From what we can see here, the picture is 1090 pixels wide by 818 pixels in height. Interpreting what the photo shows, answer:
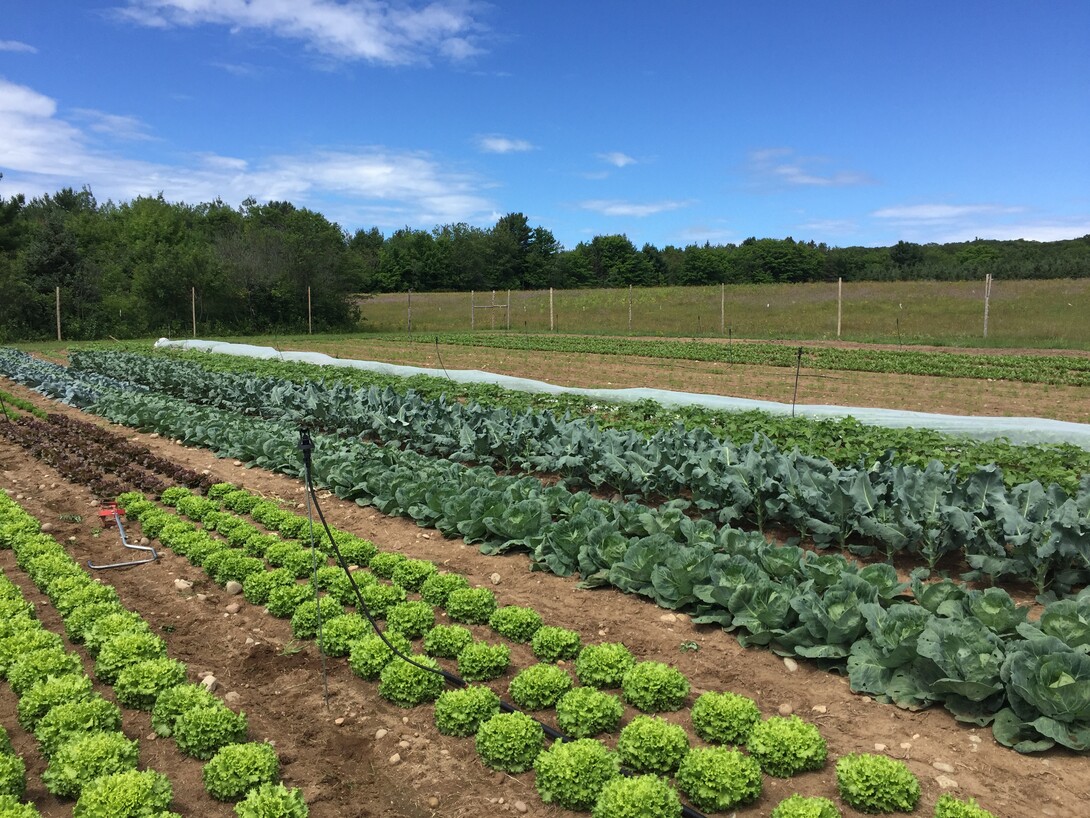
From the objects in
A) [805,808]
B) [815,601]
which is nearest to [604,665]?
[815,601]

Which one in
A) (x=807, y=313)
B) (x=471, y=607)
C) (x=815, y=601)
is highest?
(x=807, y=313)

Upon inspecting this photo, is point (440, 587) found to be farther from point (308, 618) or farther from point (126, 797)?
point (126, 797)

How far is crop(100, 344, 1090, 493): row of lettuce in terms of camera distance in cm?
758

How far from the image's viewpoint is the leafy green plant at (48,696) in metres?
3.86

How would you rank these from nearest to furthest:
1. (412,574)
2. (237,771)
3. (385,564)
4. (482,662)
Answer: (237,771), (482,662), (412,574), (385,564)

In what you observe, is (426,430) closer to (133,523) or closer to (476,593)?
(133,523)

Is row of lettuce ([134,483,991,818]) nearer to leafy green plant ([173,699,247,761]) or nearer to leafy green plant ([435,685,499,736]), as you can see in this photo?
leafy green plant ([435,685,499,736])

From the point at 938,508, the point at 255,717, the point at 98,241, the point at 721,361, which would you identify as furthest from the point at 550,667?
the point at 98,241

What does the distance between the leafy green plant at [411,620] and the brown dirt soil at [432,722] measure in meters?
0.41

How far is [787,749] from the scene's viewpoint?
3375mm

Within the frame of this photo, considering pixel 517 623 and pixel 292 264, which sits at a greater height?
pixel 292 264

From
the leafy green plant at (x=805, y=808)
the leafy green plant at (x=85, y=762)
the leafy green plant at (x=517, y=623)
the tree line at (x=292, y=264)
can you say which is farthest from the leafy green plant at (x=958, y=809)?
the tree line at (x=292, y=264)

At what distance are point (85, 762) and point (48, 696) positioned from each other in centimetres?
77

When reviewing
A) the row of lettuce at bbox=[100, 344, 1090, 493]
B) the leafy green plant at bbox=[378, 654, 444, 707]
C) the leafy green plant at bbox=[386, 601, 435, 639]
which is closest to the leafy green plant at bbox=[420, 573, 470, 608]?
the leafy green plant at bbox=[386, 601, 435, 639]
